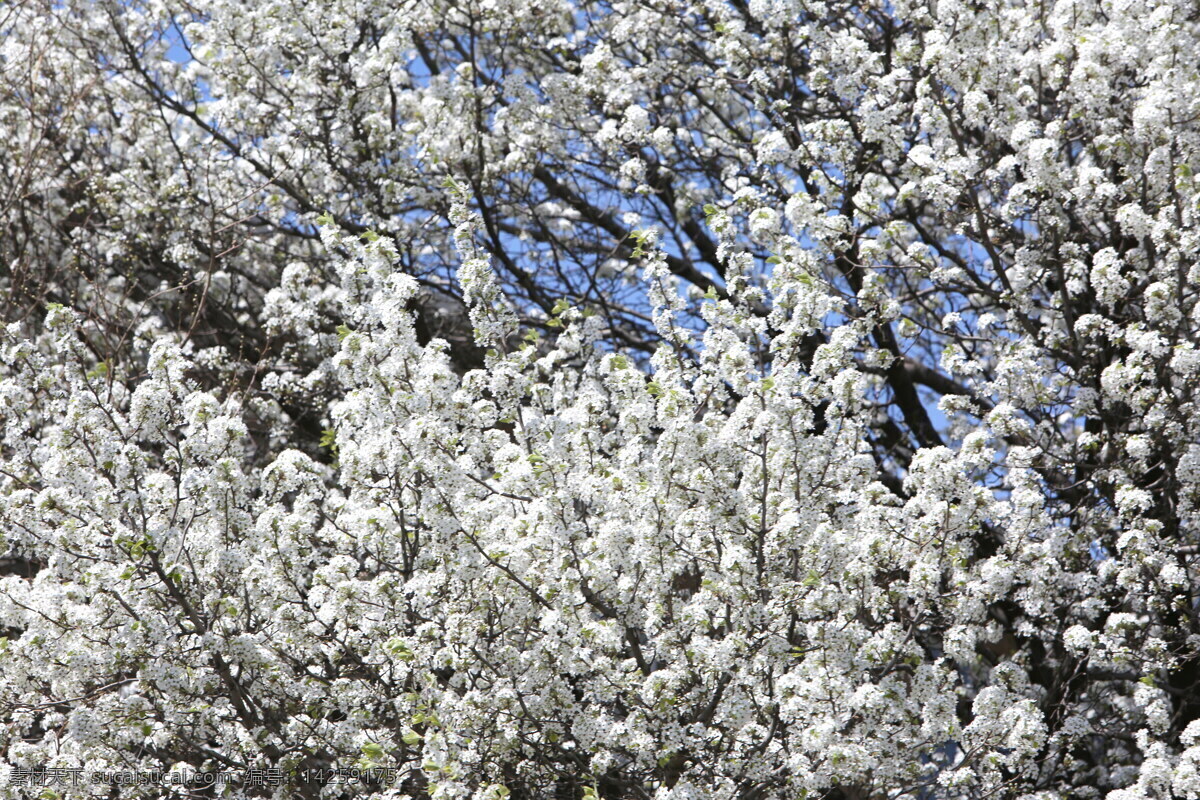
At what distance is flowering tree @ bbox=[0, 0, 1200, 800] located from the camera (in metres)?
5.93

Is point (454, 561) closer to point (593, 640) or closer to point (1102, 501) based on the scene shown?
point (593, 640)

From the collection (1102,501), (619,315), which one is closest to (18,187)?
(619,315)

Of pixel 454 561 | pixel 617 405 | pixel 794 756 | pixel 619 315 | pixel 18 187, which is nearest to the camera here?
pixel 794 756

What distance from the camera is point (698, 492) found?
598 centimetres

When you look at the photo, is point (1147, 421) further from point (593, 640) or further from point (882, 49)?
point (882, 49)

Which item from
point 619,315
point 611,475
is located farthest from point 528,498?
point 619,315

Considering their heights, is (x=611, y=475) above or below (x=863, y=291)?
below

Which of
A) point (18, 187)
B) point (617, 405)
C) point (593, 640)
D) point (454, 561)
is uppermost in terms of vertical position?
point (18, 187)

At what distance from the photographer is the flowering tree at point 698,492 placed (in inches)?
234

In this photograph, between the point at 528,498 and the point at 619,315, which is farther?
the point at 619,315

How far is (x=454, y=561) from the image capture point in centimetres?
603

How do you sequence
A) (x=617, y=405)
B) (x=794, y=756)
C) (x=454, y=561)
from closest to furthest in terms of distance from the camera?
(x=794, y=756)
(x=454, y=561)
(x=617, y=405)

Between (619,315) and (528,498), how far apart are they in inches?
196

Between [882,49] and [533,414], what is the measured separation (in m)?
5.13
